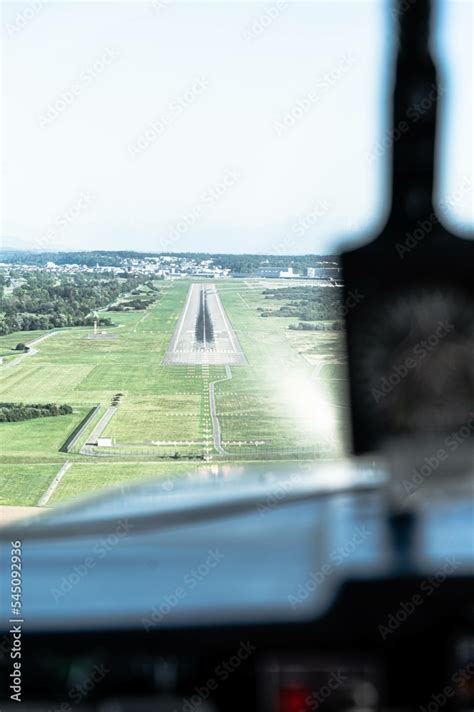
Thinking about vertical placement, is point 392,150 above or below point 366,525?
above

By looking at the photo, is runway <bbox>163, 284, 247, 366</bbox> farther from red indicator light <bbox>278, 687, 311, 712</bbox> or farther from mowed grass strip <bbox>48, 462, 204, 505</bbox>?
red indicator light <bbox>278, 687, 311, 712</bbox>

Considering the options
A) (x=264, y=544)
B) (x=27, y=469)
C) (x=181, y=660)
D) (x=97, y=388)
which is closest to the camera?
A: (x=181, y=660)

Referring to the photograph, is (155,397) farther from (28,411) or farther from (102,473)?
(102,473)

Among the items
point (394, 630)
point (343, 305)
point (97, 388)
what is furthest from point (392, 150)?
point (97, 388)

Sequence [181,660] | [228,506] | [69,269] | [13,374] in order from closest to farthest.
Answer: [181,660]
[228,506]
[69,269]
[13,374]

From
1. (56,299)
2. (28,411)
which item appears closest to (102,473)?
(28,411)

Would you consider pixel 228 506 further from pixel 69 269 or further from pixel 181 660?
pixel 69 269
